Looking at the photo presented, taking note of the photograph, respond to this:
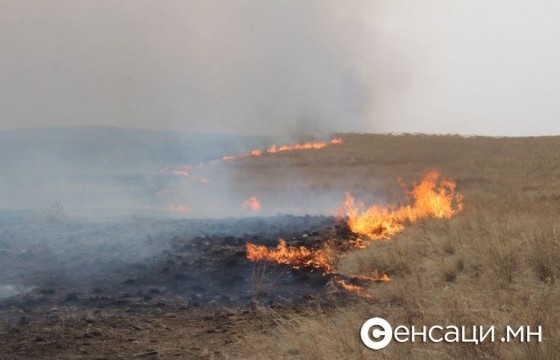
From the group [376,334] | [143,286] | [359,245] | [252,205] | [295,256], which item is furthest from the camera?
[252,205]

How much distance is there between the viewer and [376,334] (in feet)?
15.5

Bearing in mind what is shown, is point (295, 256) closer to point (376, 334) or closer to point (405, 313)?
point (405, 313)

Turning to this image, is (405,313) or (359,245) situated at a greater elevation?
(359,245)

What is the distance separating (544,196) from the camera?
931 inches

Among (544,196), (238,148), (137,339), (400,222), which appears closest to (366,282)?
(137,339)

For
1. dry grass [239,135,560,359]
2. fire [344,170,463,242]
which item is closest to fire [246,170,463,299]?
fire [344,170,463,242]

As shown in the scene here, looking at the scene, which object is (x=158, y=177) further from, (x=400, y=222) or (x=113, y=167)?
(x=400, y=222)

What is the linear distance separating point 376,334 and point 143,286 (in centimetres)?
537

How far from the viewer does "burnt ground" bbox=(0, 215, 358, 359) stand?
605 centimetres

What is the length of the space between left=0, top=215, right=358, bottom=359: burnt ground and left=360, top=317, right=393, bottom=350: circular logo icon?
1579 mm

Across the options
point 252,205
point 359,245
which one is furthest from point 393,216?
point 252,205

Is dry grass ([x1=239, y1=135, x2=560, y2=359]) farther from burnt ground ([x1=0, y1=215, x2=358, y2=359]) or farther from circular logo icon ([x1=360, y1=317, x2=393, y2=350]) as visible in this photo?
burnt ground ([x1=0, y1=215, x2=358, y2=359])

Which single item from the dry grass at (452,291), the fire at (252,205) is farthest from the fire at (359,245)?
the fire at (252,205)

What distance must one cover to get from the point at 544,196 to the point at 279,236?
51.5 ft
